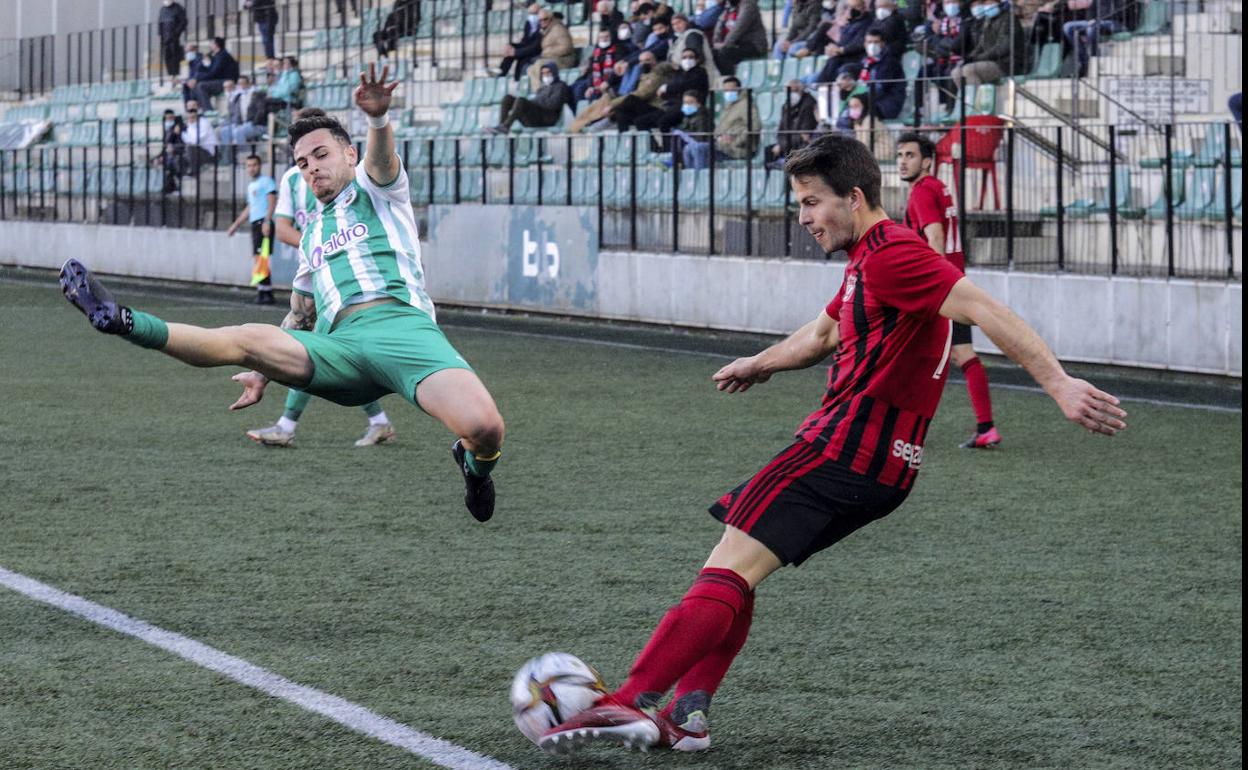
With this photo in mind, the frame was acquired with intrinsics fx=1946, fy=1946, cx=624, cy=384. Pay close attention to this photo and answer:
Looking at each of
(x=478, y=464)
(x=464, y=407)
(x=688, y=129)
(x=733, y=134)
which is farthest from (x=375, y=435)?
(x=688, y=129)

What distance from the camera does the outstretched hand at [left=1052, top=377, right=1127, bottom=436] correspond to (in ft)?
13.8

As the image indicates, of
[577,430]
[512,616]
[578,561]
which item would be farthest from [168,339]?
[577,430]

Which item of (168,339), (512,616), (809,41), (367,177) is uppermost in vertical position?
(809,41)

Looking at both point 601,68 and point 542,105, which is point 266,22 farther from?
Result: point 601,68

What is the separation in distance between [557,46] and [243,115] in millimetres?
7217

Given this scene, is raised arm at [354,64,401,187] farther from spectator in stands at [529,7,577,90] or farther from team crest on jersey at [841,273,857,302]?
spectator in stands at [529,7,577,90]

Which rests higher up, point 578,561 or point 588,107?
point 588,107

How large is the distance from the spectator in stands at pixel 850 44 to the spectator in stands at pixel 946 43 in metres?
0.64

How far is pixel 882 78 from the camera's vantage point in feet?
64.9

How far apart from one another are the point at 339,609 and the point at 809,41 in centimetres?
1661

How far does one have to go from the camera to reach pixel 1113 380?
14.8 metres

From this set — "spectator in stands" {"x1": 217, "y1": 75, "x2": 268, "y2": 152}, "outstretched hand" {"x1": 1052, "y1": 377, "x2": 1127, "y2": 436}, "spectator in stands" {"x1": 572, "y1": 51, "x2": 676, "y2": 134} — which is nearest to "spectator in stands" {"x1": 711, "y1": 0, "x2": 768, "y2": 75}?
"spectator in stands" {"x1": 572, "y1": 51, "x2": 676, "y2": 134}

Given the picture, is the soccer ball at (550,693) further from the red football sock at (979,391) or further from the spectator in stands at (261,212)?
the spectator in stands at (261,212)

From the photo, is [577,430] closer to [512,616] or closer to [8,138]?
[512,616]
